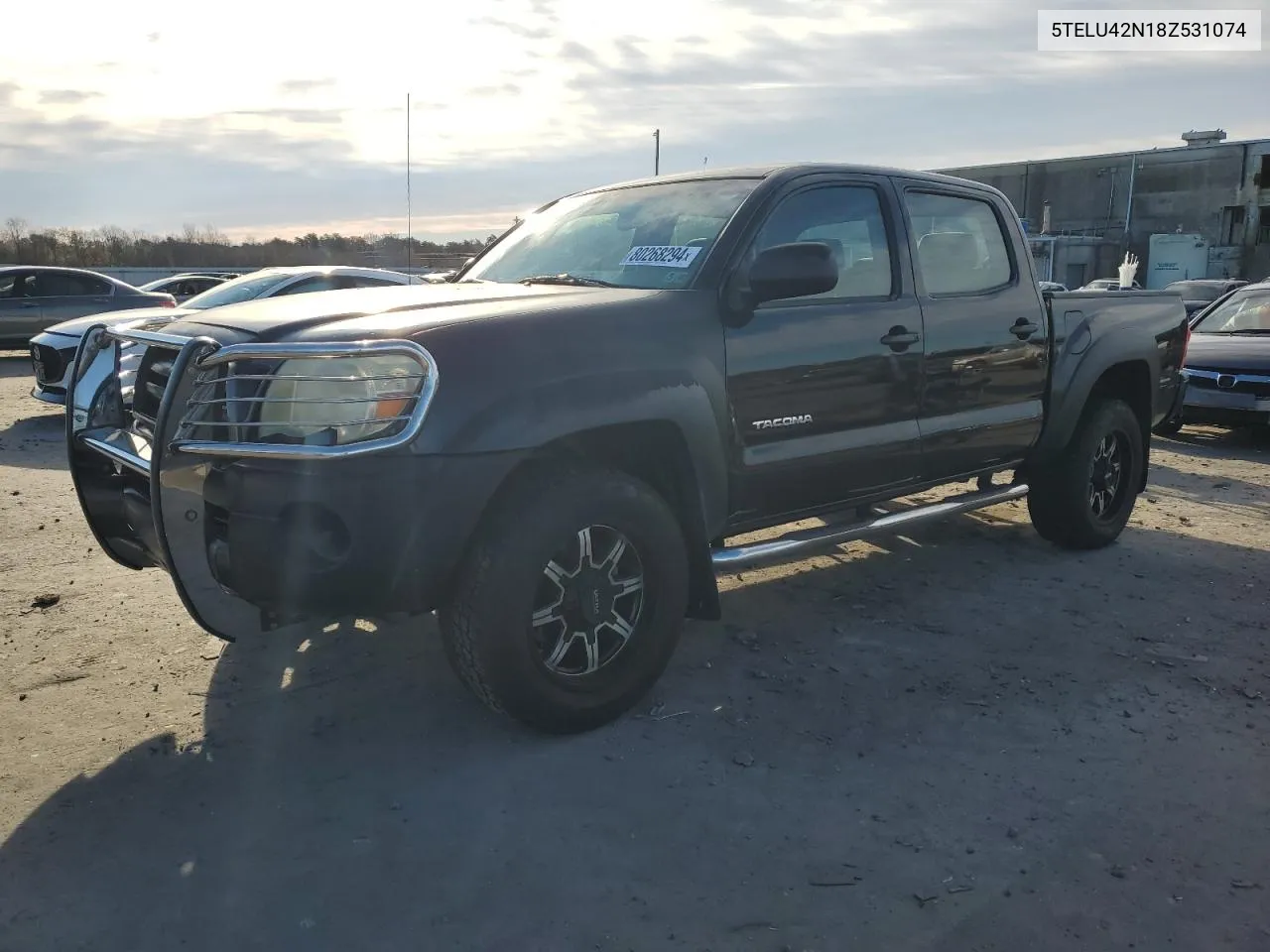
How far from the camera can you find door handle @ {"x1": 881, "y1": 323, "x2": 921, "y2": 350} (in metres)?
4.26

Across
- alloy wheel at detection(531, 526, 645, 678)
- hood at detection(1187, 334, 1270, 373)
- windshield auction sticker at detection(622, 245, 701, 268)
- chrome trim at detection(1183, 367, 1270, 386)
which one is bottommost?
alloy wheel at detection(531, 526, 645, 678)

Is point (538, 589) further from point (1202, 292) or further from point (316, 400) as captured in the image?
point (1202, 292)

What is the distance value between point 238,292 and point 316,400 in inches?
272

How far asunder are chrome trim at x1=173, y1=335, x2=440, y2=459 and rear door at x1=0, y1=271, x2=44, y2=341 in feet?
48.4

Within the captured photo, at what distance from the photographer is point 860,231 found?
4.39 metres

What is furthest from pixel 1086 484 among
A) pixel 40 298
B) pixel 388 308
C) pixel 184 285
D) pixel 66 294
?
pixel 184 285

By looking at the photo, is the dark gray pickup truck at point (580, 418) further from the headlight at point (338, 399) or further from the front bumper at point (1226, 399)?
the front bumper at point (1226, 399)

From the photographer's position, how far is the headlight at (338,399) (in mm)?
2887

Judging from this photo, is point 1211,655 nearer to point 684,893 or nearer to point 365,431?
point 684,893

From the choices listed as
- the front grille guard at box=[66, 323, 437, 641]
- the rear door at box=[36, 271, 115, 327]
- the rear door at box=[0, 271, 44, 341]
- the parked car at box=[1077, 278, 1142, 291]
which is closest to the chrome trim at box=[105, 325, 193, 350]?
the front grille guard at box=[66, 323, 437, 641]

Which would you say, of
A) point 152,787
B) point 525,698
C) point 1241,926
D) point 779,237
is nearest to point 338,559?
point 525,698

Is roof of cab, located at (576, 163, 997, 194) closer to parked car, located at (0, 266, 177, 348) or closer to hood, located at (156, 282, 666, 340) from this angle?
hood, located at (156, 282, 666, 340)

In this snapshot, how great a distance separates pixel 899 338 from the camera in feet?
14.1

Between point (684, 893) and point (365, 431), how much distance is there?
4.90 ft
